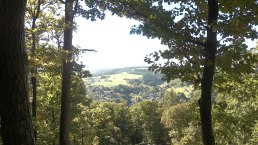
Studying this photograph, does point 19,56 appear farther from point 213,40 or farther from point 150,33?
point 213,40

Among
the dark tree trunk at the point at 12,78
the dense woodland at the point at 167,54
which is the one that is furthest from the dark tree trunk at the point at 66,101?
the dark tree trunk at the point at 12,78

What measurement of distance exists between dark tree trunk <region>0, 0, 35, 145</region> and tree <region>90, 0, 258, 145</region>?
3526 millimetres

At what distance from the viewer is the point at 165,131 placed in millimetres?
67312

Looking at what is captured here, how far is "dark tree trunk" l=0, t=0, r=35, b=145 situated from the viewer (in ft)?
16.8

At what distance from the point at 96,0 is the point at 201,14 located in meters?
2.78

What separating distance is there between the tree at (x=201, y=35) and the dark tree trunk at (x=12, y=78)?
3.53 m

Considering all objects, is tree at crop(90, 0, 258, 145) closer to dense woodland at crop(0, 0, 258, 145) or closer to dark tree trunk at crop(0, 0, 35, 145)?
dense woodland at crop(0, 0, 258, 145)

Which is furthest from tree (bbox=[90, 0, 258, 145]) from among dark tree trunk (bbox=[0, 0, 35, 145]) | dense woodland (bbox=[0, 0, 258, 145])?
dark tree trunk (bbox=[0, 0, 35, 145])

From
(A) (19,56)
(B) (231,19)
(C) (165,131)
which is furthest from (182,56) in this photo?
(C) (165,131)

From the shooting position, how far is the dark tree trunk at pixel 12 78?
5109mm

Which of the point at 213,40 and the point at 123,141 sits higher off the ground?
the point at 213,40

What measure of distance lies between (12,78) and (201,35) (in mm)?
5111

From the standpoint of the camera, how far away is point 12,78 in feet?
16.9

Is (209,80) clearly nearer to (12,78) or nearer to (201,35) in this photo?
(201,35)
